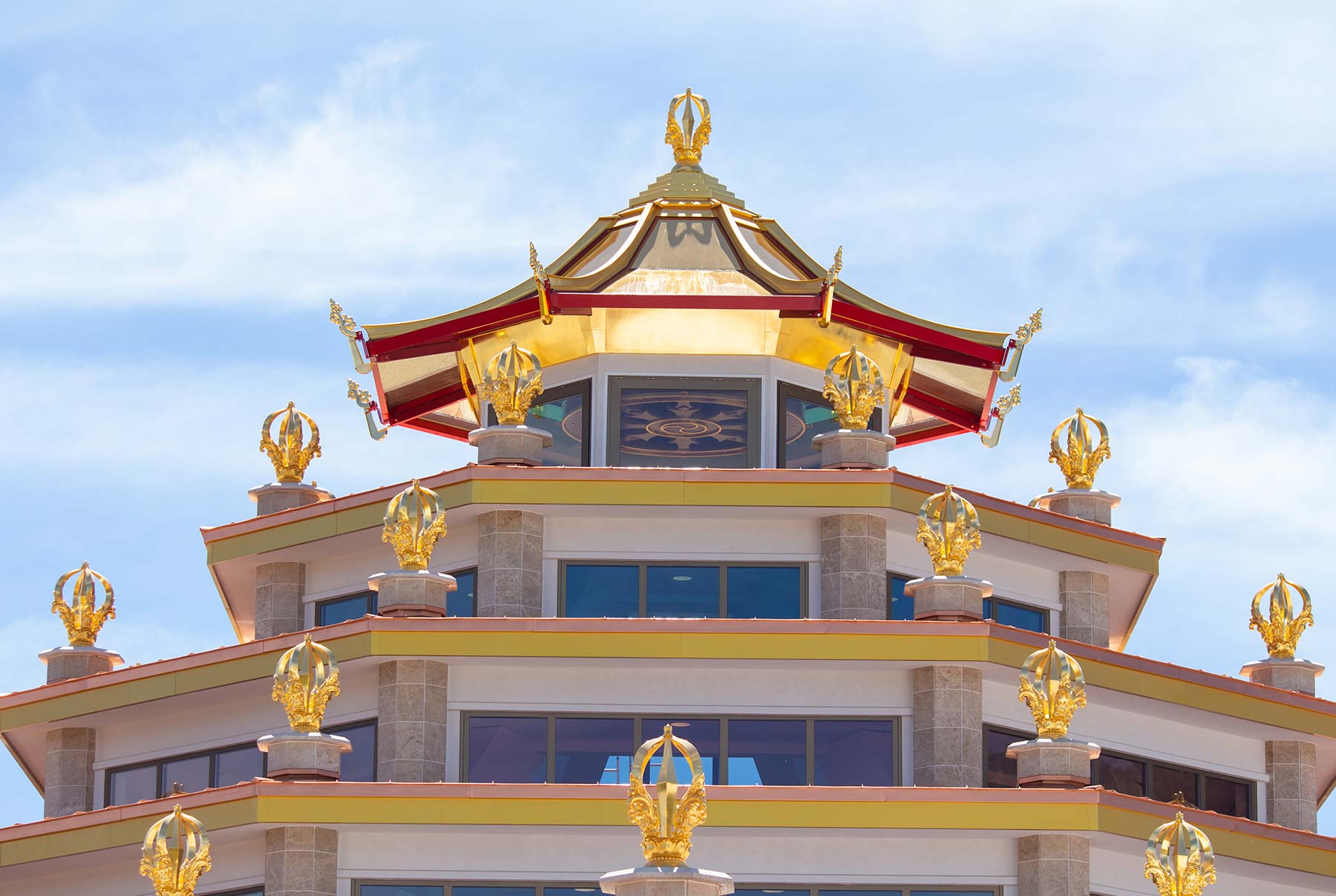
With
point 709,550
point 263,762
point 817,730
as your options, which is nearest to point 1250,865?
point 817,730

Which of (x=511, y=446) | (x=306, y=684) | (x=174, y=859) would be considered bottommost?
(x=174, y=859)

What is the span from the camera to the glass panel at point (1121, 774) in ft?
128

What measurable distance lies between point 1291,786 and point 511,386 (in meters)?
→ 14.0

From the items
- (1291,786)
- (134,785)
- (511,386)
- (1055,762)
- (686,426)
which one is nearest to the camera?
(1055,762)

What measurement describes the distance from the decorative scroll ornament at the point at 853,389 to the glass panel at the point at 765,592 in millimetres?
2562

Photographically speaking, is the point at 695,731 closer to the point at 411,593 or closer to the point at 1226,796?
the point at 411,593

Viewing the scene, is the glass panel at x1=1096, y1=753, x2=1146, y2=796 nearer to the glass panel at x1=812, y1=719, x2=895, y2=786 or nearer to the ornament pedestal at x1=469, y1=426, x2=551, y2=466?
the glass panel at x1=812, y1=719, x2=895, y2=786

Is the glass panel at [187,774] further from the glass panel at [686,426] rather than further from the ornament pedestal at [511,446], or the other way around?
the glass panel at [686,426]

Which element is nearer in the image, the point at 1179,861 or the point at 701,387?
the point at 1179,861

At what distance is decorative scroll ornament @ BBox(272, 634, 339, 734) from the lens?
3534 cm

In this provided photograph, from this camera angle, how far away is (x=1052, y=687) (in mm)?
35562

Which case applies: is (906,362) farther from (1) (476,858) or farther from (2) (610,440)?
(1) (476,858)

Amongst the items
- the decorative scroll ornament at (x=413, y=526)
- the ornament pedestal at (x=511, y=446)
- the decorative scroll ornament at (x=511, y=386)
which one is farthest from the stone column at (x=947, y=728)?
the decorative scroll ornament at (x=511, y=386)

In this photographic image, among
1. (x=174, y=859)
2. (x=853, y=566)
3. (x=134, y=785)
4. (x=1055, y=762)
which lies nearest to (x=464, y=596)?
(x=853, y=566)
